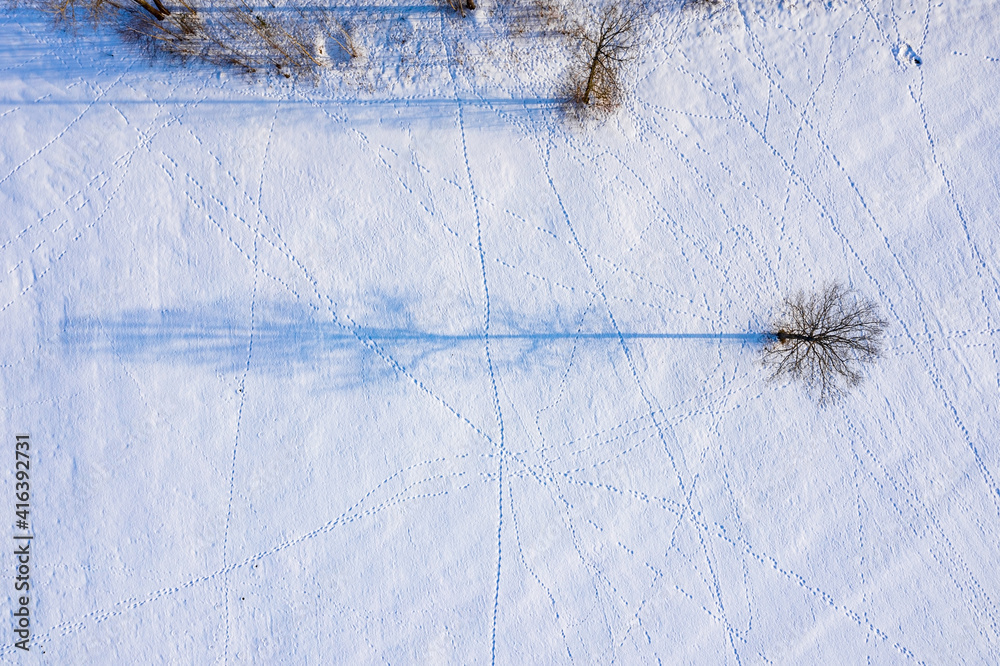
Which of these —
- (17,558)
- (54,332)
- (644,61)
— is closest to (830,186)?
(644,61)

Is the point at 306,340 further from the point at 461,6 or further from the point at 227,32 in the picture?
the point at 461,6

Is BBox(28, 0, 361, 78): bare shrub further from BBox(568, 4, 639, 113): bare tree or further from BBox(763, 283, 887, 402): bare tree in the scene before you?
BBox(763, 283, 887, 402): bare tree

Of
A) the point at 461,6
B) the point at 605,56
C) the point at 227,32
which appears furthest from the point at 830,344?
the point at 227,32

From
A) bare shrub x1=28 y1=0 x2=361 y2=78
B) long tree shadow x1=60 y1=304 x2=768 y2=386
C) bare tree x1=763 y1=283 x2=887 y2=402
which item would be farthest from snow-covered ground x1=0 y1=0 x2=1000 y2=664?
bare shrub x1=28 y1=0 x2=361 y2=78

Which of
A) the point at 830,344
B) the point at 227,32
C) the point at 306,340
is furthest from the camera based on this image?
the point at 227,32

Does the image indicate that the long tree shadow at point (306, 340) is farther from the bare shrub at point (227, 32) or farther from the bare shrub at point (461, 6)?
the bare shrub at point (461, 6)

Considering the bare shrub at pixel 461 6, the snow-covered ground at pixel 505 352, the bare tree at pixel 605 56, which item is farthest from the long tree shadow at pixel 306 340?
the bare shrub at pixel 461 6

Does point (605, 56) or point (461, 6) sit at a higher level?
point (461, 6)
